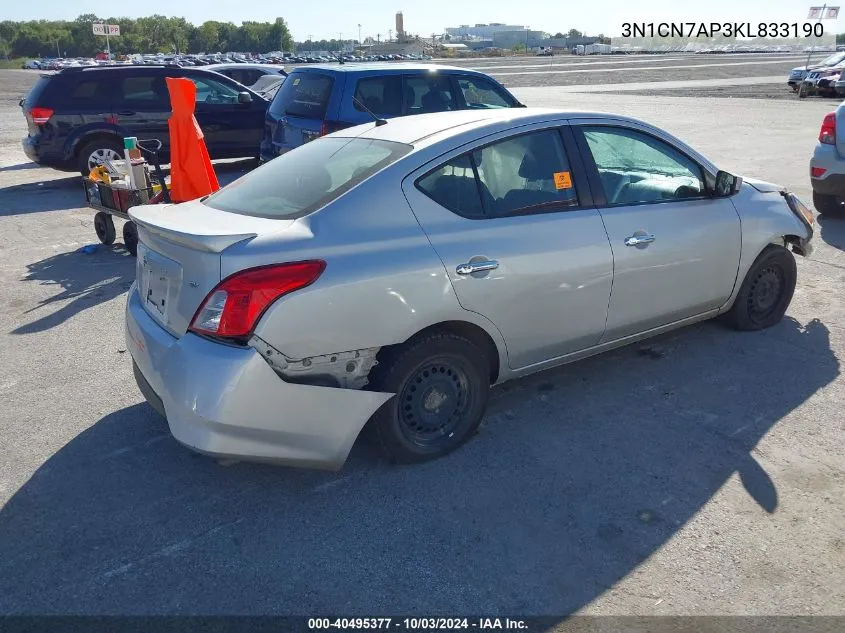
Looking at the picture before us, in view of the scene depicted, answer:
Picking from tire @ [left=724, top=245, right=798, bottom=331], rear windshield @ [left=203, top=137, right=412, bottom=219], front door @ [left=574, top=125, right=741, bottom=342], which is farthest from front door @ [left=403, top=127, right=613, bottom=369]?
tire @ [left=724, top=245, right=798, bottom=331]

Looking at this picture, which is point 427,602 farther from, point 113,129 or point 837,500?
point 113,129

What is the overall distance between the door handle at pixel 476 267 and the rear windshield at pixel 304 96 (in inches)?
221

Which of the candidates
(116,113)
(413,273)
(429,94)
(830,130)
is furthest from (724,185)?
(116,113)

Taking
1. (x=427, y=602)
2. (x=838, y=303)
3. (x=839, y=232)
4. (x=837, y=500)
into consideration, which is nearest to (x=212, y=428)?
(x=427, y=602)

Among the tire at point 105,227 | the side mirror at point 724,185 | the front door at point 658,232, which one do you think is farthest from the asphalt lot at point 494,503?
the tire at point 105,227

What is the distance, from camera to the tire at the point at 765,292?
513 cm

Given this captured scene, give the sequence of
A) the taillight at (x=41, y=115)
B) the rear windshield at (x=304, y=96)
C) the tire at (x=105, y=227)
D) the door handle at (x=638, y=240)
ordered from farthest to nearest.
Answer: the taillight at (x=41, y=115) < the rear windshield at (x=304, y=96) < the tire at (x=105, y=227) < the door handle at (x=638, y=240)

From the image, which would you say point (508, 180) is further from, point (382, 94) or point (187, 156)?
point (382, 94)

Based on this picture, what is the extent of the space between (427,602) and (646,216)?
103 inches

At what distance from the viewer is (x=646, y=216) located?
433 cm

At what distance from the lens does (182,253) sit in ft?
10.9

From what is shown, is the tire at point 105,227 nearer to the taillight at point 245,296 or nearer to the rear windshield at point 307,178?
the rear windshield at point 307,178

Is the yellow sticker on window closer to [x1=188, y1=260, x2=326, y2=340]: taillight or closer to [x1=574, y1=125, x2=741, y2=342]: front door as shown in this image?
[x1=574, y1=125, x2=741, y2=342]: front door

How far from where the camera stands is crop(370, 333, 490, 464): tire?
3.49m
